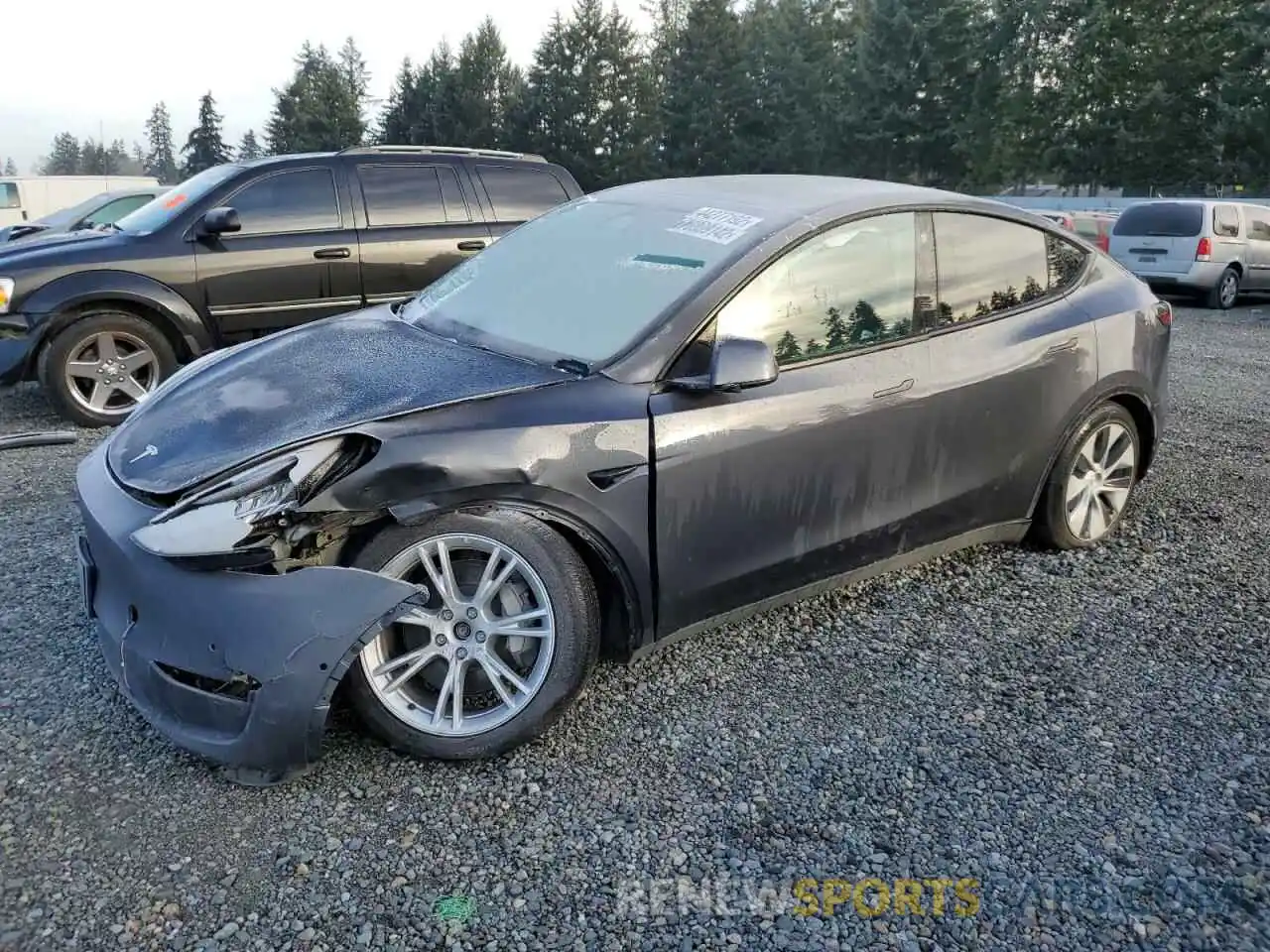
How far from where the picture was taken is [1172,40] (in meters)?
34.1

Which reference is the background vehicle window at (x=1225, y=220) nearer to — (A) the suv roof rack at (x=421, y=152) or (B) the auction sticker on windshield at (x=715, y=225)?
(A) the suv roof rack at (x=421, y=152)

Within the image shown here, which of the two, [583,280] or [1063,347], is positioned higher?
[583,280]

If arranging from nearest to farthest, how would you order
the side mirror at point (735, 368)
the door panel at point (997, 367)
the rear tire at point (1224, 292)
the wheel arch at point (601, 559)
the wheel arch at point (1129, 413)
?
the wheel arch at point (601, 559), the side mirror at point (735, 368), the door panel at point (997, 367), the wheel arch at point (1129, 413), the rear tire at point (1224, 292)

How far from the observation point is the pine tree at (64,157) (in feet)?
351

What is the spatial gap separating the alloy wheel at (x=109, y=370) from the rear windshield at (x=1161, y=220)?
1301 centimetres

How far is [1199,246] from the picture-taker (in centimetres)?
1362

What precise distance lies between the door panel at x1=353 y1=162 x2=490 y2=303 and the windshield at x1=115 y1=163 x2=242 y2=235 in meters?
0.94

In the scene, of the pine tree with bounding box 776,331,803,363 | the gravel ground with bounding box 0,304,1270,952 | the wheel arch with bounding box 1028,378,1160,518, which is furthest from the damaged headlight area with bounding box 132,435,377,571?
the wheel arch with bounding box 1028,378,1160,518

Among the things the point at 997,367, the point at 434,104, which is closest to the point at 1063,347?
the point at 997,367

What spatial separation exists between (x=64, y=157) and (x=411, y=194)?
404ft

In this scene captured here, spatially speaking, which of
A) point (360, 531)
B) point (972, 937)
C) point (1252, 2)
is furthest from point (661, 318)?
point (1252, 2)

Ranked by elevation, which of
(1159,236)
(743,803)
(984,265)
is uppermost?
(984,265)

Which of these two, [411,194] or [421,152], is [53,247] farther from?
[421,152]

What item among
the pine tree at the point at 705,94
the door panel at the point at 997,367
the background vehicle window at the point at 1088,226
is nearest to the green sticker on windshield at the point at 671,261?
the door panel at the point at 997,367
